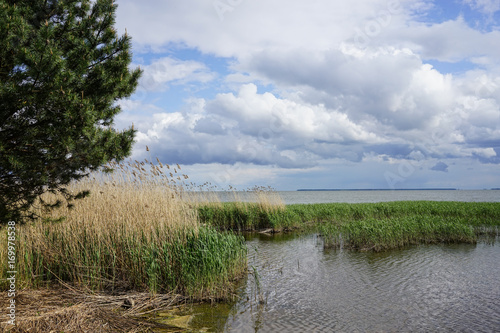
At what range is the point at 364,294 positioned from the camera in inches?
316

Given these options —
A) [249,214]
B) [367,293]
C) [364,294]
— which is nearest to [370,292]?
[367,293]

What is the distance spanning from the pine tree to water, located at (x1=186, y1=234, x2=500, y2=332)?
356cm

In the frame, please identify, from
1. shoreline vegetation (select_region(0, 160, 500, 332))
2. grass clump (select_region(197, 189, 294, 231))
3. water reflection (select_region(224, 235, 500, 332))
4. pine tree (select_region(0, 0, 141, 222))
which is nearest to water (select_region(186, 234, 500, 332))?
water reflection (select_region(224, 235, 500, 332))

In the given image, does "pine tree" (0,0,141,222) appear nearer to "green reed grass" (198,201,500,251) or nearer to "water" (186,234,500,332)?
"water" (186,234,500,332)

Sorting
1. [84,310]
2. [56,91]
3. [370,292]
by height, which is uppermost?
[56,91]

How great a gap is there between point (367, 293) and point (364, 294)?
12cm

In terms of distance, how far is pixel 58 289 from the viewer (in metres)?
7.01

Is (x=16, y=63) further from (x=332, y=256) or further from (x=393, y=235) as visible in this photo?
(x=393, y=235)

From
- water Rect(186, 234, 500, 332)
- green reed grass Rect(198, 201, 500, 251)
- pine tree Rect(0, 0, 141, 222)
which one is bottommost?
water Rect(186, 234, 500, 332)

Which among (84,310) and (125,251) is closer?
(84,310)

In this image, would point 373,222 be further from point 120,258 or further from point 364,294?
point 120,258

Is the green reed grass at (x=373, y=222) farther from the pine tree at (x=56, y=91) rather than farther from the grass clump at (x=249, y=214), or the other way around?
the pine tree at (x=56, y=91)

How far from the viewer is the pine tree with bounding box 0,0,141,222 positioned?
13.9 feet

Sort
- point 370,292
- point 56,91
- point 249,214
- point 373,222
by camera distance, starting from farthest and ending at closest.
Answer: point 249,214, point 373,222, point 370,292, point 56,91
